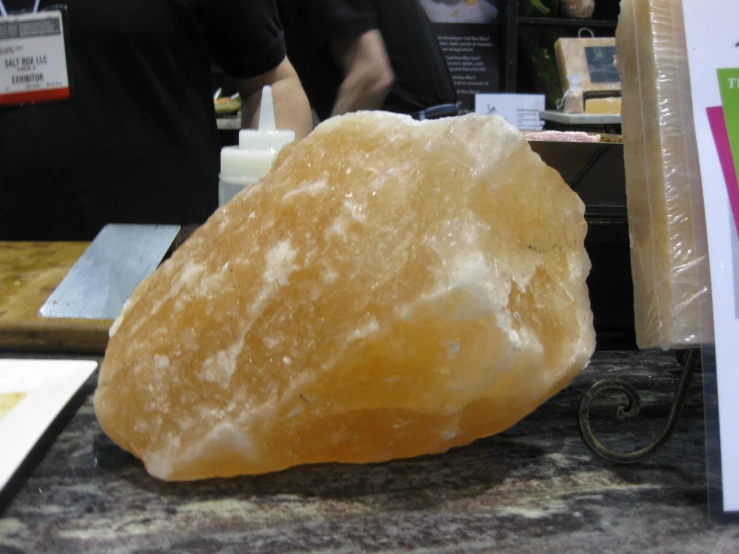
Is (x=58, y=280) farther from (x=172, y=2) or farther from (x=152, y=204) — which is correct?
(x=172, y=2)

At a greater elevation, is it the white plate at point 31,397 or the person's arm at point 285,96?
the person's arm at point 285,96

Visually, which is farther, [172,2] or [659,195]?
[172,2]

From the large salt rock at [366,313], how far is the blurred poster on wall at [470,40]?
1913 millimetres

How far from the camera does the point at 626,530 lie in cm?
48

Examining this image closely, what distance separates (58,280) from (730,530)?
992 millimetres

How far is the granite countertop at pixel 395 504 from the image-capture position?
1.51 ft

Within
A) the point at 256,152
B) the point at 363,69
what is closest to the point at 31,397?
the point at 256,152

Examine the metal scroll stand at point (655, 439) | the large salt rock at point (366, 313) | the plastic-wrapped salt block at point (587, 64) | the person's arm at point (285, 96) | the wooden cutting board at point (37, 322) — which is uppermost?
the plastic-wrapped salt block at point (587, 64)

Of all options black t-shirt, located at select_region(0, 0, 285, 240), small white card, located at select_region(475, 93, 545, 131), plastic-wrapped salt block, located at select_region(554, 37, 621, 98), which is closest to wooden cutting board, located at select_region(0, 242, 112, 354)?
black t-shirt, located at select_region(0, 0, 285, 240)

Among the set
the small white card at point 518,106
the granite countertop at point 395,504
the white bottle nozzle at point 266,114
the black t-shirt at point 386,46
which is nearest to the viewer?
the granite countertop at point 395,504

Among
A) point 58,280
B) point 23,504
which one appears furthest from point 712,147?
point 58,280

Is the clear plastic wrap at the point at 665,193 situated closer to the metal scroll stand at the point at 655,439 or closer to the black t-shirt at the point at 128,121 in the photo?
the metal scroll stand at the point at 655,439

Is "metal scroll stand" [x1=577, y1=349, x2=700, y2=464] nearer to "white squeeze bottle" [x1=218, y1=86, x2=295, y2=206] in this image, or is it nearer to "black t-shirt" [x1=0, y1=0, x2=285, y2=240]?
"white squeeze bottle" [x1=218, y1=86, x2=295, y2=206]

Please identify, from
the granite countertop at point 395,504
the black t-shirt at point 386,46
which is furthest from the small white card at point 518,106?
the granite countertop at point 395,504
